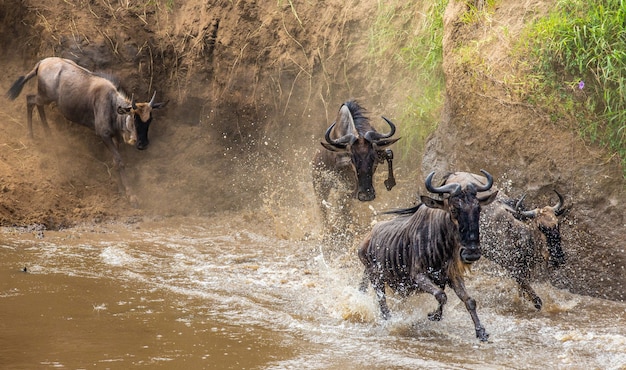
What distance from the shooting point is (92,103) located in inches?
421

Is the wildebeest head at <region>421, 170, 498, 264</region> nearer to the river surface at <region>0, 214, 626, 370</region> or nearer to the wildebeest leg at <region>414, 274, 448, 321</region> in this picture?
the wildebeest leg at <region>414, 274, 448, 321</region>

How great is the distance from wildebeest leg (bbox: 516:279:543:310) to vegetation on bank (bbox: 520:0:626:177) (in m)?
1.27

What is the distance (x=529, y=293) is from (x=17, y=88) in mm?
7047

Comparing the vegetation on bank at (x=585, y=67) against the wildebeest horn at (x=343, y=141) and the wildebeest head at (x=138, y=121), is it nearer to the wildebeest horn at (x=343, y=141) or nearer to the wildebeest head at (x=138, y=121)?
the wildebeest horn at (x=343, y=141)

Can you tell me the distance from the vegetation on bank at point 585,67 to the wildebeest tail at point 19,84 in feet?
20.5

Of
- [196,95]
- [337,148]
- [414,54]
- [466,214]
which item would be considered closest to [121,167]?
[196,95]

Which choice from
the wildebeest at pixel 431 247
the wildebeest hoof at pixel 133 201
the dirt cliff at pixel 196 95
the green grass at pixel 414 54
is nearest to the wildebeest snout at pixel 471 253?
the wildebeest at pixel 431 247

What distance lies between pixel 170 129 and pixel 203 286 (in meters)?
4.14

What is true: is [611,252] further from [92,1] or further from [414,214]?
[92,1]

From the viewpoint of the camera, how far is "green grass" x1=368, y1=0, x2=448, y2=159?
9375 mm

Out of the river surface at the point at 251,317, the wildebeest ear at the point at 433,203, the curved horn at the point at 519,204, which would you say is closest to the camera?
the river surface at the point at 251,317

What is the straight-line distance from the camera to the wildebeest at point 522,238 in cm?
713

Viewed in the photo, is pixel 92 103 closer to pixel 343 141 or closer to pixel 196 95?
pixel 196 95

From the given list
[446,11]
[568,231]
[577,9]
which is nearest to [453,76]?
[446,11]
